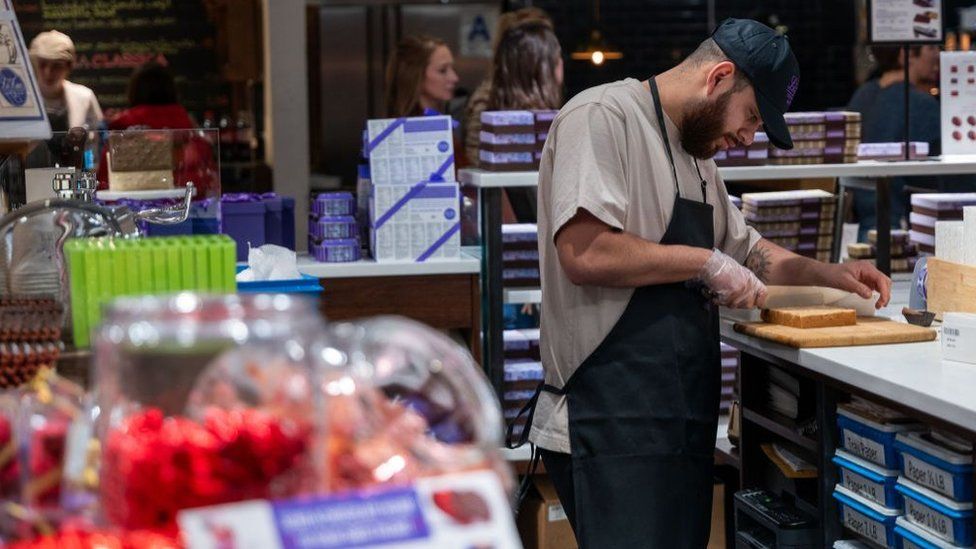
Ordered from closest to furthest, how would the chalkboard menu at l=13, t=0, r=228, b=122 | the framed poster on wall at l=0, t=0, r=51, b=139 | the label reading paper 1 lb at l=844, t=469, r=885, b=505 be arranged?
the framed poster on wall at l=0, t=0, r=51, b=139 → the label reading paper 1 lb at l=844, t=469, r=885, b=505 → the chalkboard menu at l=13, t=0, r=228, b=122

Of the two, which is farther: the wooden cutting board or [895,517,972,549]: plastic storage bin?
the wooden cutting board

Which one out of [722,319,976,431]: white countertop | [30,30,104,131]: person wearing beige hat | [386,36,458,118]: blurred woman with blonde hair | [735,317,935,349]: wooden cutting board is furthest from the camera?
[30,30,104,131]: person wearing beige hat

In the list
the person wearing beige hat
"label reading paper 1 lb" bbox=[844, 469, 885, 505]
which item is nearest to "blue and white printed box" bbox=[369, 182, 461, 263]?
"label reading paper 1 lb" bbox=[844, 469, 885, 505]

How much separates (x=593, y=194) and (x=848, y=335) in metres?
0.76

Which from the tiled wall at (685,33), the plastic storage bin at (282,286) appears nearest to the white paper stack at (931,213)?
the plastic storage bin at (282,286)

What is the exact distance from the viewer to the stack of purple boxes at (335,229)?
4.89 m

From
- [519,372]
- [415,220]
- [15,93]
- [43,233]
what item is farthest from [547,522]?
[43,233]

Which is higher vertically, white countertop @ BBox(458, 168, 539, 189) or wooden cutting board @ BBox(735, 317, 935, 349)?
white countertop @ BBox(458, 168, 539, 189)

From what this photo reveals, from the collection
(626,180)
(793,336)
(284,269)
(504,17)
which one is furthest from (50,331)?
(504,17)

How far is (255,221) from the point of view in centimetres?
492

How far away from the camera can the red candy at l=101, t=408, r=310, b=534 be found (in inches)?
45.8

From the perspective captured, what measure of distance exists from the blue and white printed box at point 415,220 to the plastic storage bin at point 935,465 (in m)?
2.19

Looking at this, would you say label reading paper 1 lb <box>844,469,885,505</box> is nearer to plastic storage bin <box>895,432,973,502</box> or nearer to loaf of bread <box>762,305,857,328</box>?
plastic storage bin <box>895,432,973,502</box>

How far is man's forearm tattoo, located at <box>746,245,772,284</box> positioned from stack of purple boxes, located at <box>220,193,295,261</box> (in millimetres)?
1975
